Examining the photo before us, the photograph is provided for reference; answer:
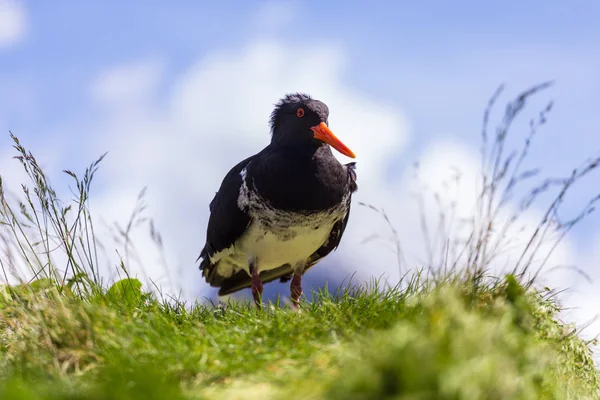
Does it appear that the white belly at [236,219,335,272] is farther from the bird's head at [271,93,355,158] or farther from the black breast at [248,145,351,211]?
the bird's head at [271,93,355,158]

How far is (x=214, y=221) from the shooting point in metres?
7.16

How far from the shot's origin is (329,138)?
655 cm

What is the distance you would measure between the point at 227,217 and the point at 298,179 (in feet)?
2.85

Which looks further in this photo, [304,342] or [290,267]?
[290,267]

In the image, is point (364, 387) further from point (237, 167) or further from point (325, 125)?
point (237, 167)

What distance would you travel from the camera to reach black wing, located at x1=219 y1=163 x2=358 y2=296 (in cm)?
713

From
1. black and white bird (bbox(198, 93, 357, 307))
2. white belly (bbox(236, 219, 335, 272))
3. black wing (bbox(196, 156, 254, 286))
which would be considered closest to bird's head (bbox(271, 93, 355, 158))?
black and white bird (bbox(198, 93, 357, 307))

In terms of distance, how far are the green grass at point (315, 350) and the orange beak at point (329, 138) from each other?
4.26 feet

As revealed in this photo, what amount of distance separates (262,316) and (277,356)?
128 centimetres

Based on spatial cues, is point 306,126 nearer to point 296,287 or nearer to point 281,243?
point 281,243

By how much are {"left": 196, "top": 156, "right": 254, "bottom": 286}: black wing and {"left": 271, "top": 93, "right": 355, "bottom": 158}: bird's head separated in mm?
545

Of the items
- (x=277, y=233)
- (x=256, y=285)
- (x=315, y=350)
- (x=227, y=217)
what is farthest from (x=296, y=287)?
(x=315, y=350)

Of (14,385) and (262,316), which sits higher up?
(14,385)

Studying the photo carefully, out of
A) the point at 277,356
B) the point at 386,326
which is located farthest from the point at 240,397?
the point at 386,326
